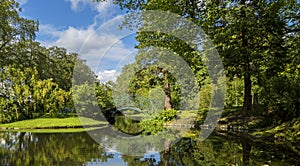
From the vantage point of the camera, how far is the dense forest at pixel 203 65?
388 inches

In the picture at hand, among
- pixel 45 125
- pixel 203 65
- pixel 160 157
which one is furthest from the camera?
pixel 45 125

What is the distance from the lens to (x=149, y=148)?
708cm

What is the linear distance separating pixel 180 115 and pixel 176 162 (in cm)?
1093

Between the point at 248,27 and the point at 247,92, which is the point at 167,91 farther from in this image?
the point at 248,27

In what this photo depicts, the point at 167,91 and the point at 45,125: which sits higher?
the point at 167,91

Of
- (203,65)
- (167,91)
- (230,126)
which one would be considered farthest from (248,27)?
(167,91)

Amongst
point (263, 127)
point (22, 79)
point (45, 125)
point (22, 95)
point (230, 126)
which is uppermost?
point (22, 79)

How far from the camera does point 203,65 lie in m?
13.5

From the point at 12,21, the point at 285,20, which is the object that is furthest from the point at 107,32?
the point at 12,21

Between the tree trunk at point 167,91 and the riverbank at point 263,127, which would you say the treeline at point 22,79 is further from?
the riverbank at point 263,127

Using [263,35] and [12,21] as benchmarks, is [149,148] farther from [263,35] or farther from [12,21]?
[12,21]

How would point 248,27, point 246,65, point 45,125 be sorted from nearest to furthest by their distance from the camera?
1. point 248,27
2. point 246,65
3. point 45,125

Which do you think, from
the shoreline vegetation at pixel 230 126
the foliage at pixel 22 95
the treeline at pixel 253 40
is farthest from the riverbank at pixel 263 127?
the foliage at pixel 22 95

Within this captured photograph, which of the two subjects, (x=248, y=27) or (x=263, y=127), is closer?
(x=248, y=27)
